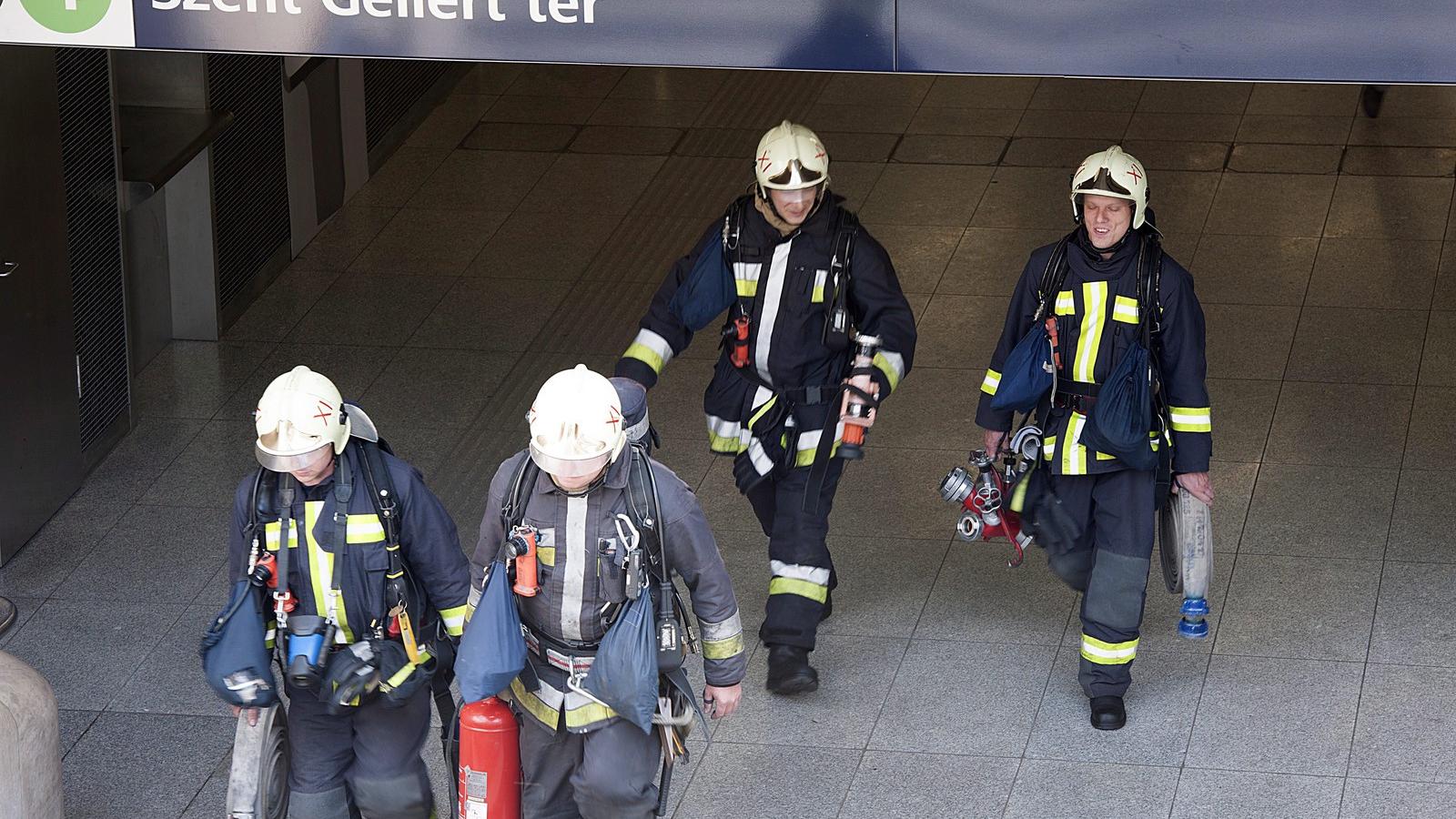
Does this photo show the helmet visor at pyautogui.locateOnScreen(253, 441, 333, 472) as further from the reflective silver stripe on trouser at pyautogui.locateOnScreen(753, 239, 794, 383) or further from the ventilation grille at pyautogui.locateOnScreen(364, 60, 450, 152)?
the ventilation grille at pyautogui.locateOnScreen(364, 60, 450, 152)

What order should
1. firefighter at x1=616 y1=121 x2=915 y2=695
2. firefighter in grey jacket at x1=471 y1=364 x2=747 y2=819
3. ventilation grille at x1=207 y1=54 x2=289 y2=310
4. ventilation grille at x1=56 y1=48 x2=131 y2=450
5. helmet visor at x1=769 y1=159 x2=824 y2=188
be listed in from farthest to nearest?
ventilation grille at x1=207 y1=54 x2=289 y2=310, ventilation grille at x1=56 y1=48 x2=131 y2=450, firefighter at x1=616 y1=121 x2=915 y2=695, helmet visor at x1=769 y1=159 x2=824 y2=188, firefighter in grey jacket at x1=471 y1=364 x2=747 y2=819

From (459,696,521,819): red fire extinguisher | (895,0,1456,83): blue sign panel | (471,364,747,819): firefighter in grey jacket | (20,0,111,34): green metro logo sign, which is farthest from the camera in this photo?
(20,0,111,34): green metro logo sign

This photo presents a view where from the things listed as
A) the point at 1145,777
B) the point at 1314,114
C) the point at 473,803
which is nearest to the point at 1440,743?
the point at 1145,777

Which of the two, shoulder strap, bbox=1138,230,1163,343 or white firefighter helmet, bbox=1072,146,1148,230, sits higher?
white firefighter helmet, bbox=1072,146,1148,230

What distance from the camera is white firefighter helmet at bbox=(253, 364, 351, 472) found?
529 cm

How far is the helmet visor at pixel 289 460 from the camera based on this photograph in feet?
17.4

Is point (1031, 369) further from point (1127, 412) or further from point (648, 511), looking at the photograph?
point (648, 511)

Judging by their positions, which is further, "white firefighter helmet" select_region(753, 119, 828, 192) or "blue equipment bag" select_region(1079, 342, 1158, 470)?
"white firefighter helmet" select_region(753, 119, 828, 192)

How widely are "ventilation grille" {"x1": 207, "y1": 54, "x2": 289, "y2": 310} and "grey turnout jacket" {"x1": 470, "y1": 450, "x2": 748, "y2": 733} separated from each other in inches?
202

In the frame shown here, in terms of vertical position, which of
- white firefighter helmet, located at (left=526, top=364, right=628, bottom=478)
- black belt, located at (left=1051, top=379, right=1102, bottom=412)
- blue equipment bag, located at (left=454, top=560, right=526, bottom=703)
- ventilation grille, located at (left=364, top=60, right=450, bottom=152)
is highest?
white firefighter helmet, located at (left=526, top=364, right=628, bottom=478)

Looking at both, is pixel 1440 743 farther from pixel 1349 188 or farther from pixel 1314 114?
pixel 1314 114

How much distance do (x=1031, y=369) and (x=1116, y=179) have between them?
25.9 inches

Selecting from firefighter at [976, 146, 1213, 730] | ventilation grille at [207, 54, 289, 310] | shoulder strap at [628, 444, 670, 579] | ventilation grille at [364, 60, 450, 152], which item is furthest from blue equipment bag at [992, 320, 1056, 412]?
ventilation grille at [364, 60, 450, 152]

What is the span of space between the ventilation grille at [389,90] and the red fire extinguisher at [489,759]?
284 inches
